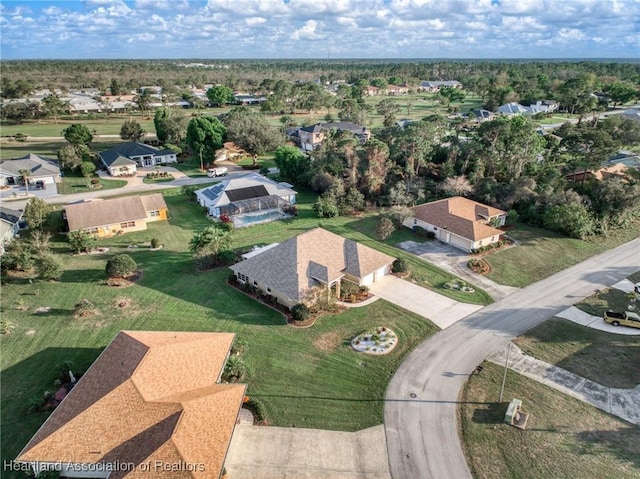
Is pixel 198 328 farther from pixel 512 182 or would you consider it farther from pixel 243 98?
pixel 243 98

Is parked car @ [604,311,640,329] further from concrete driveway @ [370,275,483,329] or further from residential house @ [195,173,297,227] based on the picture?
residential house @ [195,173,297,227]

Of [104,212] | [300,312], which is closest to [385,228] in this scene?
[300,312]

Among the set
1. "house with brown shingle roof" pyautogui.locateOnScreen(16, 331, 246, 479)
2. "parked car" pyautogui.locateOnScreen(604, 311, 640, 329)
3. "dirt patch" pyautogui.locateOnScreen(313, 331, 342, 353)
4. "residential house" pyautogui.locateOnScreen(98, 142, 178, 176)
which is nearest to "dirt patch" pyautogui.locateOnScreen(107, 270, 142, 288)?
"house with brown shingle roof" pyautogui.locateOnScreen(16, 331, 246, 479)

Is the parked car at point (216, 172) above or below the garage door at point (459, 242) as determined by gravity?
above

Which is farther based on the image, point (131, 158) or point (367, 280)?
point (131, 158)

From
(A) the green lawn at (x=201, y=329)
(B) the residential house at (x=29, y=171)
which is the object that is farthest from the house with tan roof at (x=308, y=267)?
(B) the residential house at (x=29, y=171)

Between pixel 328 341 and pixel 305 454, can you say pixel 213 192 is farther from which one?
pixel 305 454

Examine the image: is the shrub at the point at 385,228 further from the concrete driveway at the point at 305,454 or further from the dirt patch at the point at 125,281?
the concrete driveway at the point at 305,454
